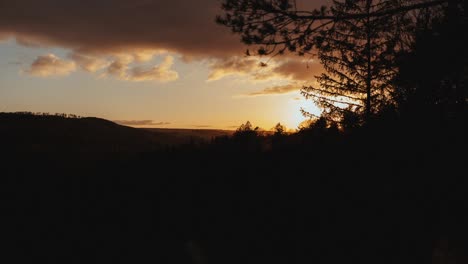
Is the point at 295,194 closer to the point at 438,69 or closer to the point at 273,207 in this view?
the point at 273,207

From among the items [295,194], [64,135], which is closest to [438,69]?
[295,194]

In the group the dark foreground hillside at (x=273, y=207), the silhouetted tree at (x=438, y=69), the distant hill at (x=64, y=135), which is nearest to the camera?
the dark foreground hillside at (x=273, y=207)

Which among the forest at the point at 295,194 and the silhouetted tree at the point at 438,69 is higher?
the silhouetted tree at the point at 438,69

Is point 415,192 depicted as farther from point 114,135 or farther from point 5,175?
point 114,135

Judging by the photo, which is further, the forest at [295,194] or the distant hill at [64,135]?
the distant hill at [64,135]

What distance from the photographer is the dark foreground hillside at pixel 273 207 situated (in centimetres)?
693

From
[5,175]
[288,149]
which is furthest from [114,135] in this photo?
[288,149]

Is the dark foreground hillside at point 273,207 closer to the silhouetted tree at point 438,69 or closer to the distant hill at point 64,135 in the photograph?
the silhouetted tree at point 438,69

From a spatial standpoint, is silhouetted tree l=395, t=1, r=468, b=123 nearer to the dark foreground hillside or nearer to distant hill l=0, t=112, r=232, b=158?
the dark foreground hillside

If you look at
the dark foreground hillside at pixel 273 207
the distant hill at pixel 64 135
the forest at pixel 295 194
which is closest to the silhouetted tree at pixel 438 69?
the forest at pixel 295 194

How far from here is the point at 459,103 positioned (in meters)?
11.1

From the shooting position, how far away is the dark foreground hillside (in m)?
6.93

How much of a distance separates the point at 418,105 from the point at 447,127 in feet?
4.87

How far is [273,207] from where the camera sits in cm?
774
